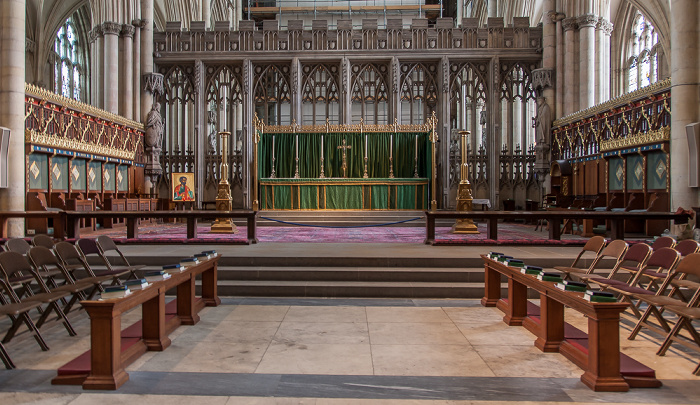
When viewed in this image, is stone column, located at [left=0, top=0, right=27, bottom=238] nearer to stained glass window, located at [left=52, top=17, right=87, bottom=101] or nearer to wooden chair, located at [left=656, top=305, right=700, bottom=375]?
wooden chair, located at [left=656, top=305, right=700, bottom=375]

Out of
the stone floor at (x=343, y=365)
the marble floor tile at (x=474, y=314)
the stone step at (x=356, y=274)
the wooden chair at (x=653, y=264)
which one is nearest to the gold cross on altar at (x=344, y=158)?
the stone step at (x=356, y=274)

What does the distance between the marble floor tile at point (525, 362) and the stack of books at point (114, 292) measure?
2.76 meters

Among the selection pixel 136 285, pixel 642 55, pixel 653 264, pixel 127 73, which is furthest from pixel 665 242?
pixel 642 55

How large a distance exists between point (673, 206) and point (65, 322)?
10.8 m

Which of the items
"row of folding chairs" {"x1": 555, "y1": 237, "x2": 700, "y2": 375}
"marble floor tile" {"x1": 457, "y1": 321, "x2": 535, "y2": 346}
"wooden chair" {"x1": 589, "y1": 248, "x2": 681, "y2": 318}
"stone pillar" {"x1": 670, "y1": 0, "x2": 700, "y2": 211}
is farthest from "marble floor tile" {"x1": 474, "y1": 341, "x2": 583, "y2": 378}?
"stone pillar" {"x1": 670, "y1": 0, "x2": 700, "y2": 211}

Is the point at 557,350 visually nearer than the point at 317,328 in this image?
Yes

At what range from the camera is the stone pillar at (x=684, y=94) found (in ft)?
32.4

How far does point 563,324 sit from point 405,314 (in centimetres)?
173

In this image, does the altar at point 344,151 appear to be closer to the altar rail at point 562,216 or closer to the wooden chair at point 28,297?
the altar rail at point 562,216

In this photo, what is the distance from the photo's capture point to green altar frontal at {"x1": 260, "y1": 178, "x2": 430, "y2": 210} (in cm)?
1498

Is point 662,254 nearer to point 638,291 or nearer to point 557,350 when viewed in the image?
point 638,291

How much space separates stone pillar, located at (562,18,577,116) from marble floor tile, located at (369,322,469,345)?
13672mm

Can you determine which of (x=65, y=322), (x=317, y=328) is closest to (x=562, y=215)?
(x=317, y=328)

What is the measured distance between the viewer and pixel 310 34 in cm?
1797
